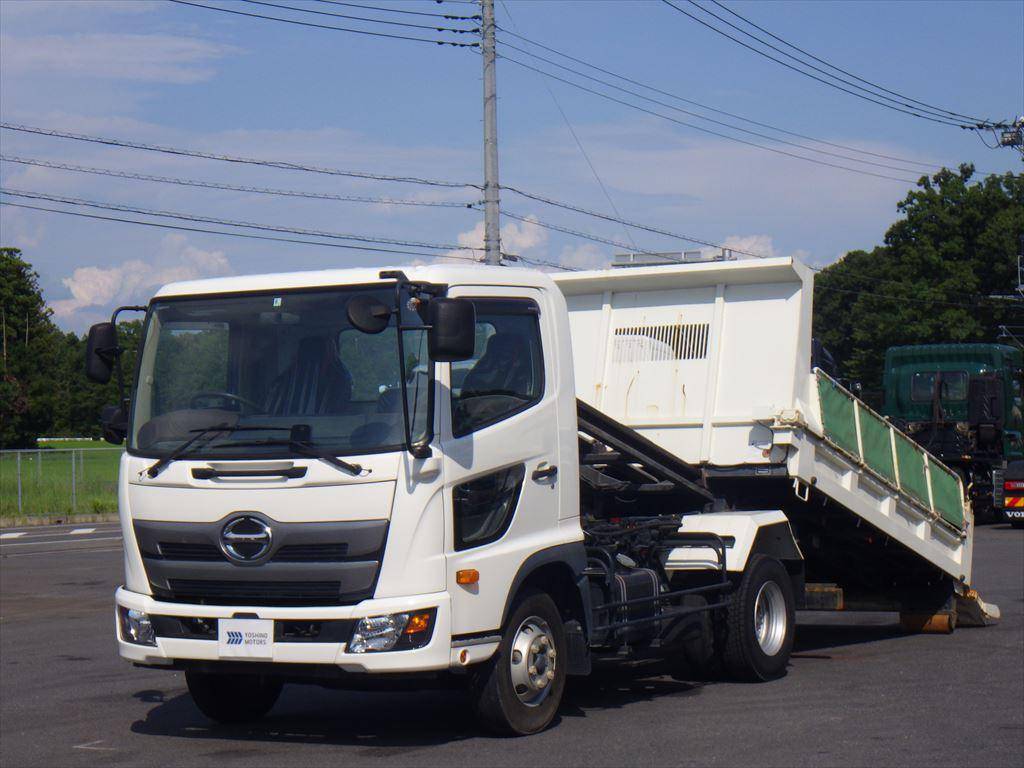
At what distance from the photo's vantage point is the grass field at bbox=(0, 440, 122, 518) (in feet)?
111

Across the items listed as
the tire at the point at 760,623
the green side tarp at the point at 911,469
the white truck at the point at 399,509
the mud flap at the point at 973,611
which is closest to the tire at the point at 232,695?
the white truck at the point at 399,509

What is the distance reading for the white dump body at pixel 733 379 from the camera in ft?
33.2

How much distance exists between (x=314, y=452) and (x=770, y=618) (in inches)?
171

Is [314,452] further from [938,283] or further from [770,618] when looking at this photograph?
[938,283]

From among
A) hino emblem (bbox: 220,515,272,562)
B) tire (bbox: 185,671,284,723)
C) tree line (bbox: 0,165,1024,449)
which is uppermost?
tree line (bbox: 0,165,1024,449)

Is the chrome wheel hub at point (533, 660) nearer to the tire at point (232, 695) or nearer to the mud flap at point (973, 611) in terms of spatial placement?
the tire at point (232, 695)

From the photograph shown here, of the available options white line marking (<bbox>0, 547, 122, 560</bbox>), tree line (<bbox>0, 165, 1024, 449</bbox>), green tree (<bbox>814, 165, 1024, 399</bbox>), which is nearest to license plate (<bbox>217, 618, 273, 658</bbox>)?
white line marking (<bbox>0, 547, 122, 560</bbox>)

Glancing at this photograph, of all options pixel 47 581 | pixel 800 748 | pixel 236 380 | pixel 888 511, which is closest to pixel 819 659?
pixel 888 511

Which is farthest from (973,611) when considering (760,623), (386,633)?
(386,633)

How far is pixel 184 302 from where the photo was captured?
7.84m

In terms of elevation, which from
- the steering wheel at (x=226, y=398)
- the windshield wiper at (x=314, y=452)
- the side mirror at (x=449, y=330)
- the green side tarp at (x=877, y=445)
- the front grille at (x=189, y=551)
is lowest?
the front grille at (x=189, y=551)

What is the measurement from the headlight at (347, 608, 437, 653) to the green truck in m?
20.0

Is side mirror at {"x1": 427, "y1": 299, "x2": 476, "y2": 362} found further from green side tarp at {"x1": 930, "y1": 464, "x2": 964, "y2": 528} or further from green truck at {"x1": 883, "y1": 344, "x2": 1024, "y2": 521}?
green truck at {"x1": 883, "y1": 344, "x2": 1024, "y2": 521}

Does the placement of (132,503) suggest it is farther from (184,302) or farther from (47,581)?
(47,581)
